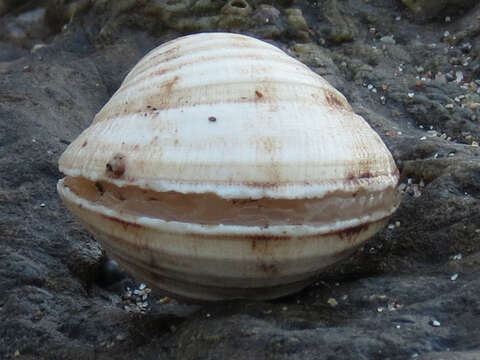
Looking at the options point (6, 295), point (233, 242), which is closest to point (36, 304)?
point (6, 295)

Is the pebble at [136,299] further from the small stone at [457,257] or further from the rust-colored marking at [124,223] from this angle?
the small stone at [457,257]

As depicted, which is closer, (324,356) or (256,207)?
(324,356)

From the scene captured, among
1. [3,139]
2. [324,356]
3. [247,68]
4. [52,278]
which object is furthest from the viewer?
[3,139]

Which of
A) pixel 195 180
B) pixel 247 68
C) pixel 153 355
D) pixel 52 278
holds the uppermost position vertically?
pixel 247 68

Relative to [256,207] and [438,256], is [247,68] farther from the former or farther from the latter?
[438,256]

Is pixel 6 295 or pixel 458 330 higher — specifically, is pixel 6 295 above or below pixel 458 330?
below

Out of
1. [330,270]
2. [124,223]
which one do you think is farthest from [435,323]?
[124,223]

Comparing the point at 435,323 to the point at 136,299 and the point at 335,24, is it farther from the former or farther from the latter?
the point at 335,24
